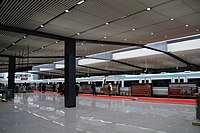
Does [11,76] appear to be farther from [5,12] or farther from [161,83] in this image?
[161,83]

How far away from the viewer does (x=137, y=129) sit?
621cm

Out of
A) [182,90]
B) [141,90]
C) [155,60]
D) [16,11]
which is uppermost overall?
[16,11]

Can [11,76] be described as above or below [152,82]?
above

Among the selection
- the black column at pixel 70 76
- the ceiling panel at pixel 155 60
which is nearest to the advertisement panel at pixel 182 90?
the ceiling panel at pixel 155 60

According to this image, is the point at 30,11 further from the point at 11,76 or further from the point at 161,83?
the point at 161,83

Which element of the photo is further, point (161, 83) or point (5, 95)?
point (161, 83)

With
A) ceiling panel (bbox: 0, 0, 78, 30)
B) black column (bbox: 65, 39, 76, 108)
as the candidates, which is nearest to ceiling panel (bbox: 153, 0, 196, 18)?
ceiling panel (bbox: 0, 0, 78, 30)

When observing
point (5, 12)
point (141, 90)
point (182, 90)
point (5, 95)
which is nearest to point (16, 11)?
point (5, 12)

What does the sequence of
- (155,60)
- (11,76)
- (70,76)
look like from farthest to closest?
(155,60)
(11,76)
(70,76)

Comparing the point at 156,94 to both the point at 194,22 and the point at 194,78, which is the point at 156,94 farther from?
the point at 194,22

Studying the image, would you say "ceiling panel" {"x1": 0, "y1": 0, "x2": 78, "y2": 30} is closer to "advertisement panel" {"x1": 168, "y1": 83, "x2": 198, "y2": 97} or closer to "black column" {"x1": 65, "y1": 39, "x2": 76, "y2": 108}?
"black column" {"x1": 65, "y1": 39, "x2": 76, "y2": 108}

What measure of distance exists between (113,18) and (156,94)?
38.9 feet

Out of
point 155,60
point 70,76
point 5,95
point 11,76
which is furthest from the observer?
point 155,60

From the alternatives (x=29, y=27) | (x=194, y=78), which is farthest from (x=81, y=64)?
(x=29, y=27)
